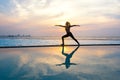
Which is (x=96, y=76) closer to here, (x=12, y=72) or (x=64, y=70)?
(x=64, y=70)

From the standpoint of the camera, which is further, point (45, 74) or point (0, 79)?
point (45, 74)

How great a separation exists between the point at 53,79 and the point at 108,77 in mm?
1616

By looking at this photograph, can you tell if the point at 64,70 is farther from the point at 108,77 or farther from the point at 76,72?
the point at 108,77

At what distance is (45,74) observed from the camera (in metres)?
7.50

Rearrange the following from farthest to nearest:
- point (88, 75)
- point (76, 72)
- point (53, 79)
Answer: point (76, 72)
point (88, 75)
point (53, 79)

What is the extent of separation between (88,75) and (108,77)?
2.08ft

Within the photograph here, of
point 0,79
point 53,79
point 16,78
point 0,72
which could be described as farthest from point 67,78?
point 0,72

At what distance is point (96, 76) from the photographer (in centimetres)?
701

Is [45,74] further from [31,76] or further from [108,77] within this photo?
[108,77]

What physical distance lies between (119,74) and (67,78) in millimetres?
1718

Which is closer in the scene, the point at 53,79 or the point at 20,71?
the point at 53,79

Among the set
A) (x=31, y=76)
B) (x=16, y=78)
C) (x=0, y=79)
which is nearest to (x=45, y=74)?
(x=31, y=76)

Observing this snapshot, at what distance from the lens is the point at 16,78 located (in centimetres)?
692

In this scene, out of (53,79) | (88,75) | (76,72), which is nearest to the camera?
(53,79)
